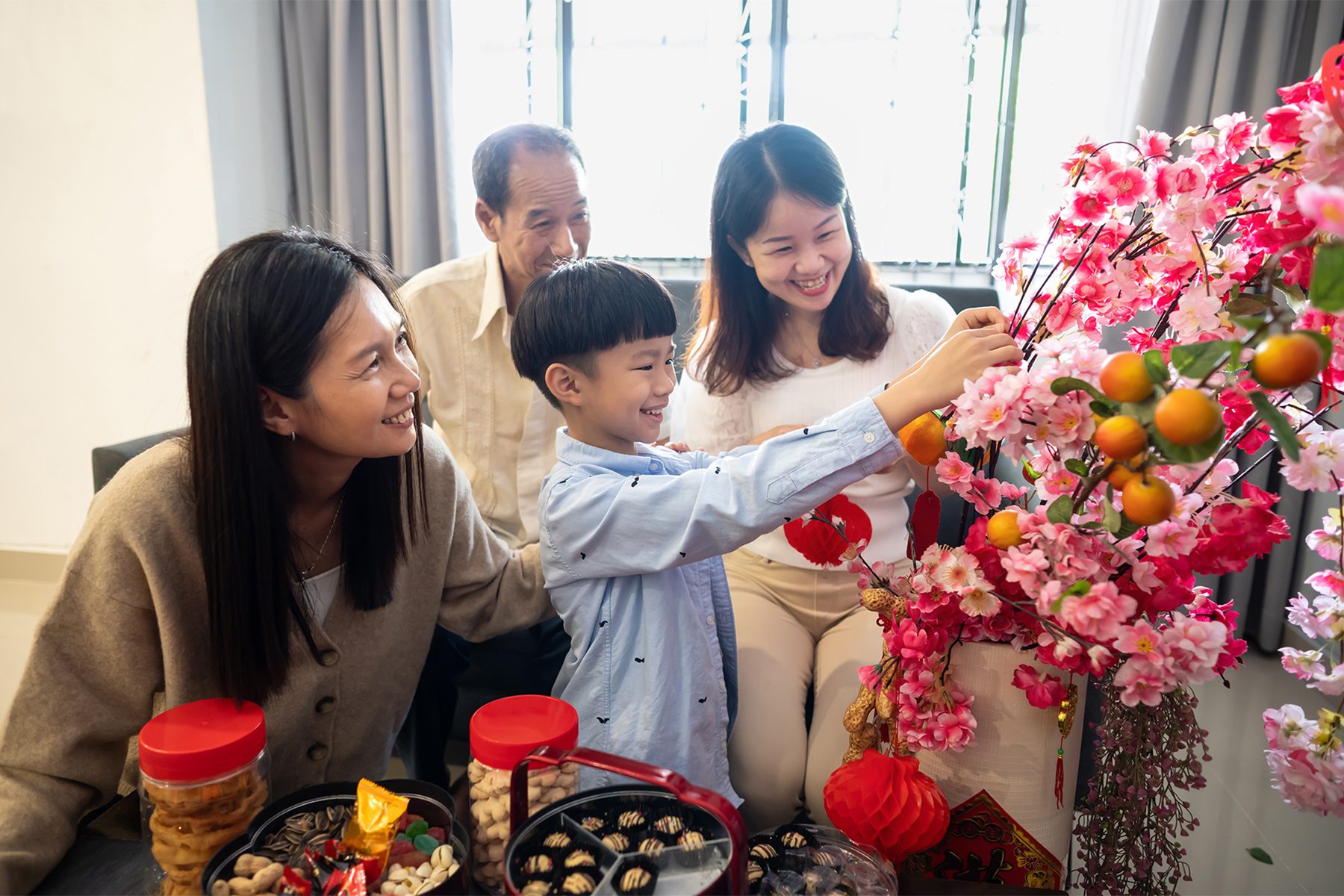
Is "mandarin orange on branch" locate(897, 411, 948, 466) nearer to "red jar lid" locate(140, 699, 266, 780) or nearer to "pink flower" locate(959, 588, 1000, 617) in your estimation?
"pink flower" locate(959, 588, 1000, 617)

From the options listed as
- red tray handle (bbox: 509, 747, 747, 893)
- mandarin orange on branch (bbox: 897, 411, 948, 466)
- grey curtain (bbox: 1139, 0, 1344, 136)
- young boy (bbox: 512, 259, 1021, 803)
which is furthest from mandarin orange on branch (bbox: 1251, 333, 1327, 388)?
grey curtain (bbox: 1139, 0, 1344, 136)

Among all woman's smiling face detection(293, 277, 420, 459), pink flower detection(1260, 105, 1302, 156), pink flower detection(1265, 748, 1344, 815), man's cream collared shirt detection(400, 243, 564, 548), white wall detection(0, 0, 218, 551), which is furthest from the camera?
white wall detection(0, 0, 218, 551)

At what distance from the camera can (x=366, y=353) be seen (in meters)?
1.00

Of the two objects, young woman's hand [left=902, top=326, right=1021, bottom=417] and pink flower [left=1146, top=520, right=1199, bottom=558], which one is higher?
young woman's hand [left=902, top=326, right=1021, bottom=417]

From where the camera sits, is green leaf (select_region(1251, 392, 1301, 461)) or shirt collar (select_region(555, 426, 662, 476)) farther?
shirt collar (select_region(555, 426, 662, 476))

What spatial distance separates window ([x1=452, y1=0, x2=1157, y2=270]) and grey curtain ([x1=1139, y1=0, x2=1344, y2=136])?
156mm

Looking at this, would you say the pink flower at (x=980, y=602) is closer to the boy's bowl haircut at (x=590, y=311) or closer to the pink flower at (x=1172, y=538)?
the pink flower at (x=1172, y=538)

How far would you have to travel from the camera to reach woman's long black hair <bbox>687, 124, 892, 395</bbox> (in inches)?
60.9

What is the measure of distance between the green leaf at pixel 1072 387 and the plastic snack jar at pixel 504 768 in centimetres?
51

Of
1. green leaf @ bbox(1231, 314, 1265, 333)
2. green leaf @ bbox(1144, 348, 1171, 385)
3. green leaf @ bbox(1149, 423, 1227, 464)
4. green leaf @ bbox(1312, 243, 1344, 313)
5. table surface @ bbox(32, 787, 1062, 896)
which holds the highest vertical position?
green leaf @ bbox(1312, 243, 1344, 313)

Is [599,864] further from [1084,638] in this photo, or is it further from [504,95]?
[504,95]

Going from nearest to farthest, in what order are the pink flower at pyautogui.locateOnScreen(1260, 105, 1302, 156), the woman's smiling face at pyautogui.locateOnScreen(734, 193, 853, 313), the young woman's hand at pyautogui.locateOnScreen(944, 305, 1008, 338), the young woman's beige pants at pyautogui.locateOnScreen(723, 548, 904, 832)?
the pink flower at pyautogui.locateOnScreen(1260, 105, 1302, 156) → the young woman's hand at pyautogui.locateOnScreen(944, 305, 1008, 338) → the young woman's beige pants at pyautogui.locateOnScreen(723, 548, 904, 832) → the woman's smiling face at pyautogui.locateOnScreen(734, 193, 853, 313)

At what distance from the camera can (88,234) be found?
123 inches

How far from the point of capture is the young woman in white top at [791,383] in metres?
1.33
